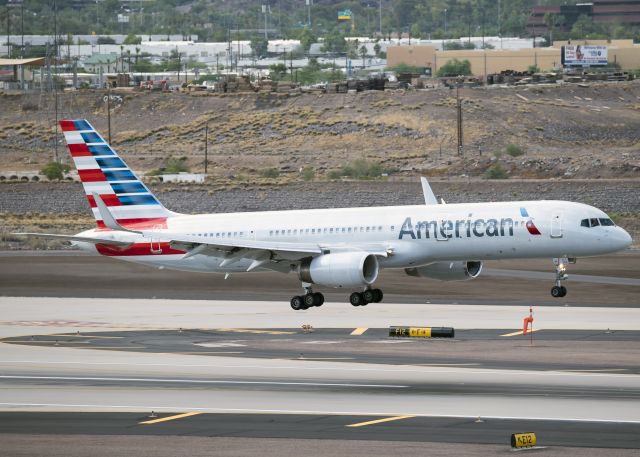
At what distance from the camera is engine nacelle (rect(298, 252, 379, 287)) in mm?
56844

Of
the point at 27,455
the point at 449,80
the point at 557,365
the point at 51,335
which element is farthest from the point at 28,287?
the point at 449,80

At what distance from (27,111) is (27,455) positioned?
536 feet

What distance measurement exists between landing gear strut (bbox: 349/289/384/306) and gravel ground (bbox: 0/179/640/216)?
157 feet

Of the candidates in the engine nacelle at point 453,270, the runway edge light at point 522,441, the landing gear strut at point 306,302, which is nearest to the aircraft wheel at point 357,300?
the landing gear strut at point 306,302

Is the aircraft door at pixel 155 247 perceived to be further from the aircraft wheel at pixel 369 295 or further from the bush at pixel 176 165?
the bush at pixel 176 165

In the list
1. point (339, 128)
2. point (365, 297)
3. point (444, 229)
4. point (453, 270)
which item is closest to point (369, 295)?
point (365, 297)

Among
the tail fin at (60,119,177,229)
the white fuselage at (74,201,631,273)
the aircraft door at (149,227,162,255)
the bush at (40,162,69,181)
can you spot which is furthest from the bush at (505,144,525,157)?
the aircraft door at (149,227,162,255)

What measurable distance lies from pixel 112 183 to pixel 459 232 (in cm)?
1750

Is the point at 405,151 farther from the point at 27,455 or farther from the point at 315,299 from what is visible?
the point at 27,455

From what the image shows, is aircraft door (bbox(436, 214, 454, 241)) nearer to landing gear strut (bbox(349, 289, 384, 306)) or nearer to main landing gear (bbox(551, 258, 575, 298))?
landing gear strut (bbox(349, 289, 384, 306))

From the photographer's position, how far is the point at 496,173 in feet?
408

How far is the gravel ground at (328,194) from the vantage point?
107 meters

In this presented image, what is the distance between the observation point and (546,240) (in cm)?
5691

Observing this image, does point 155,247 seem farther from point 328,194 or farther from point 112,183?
point 328,194
